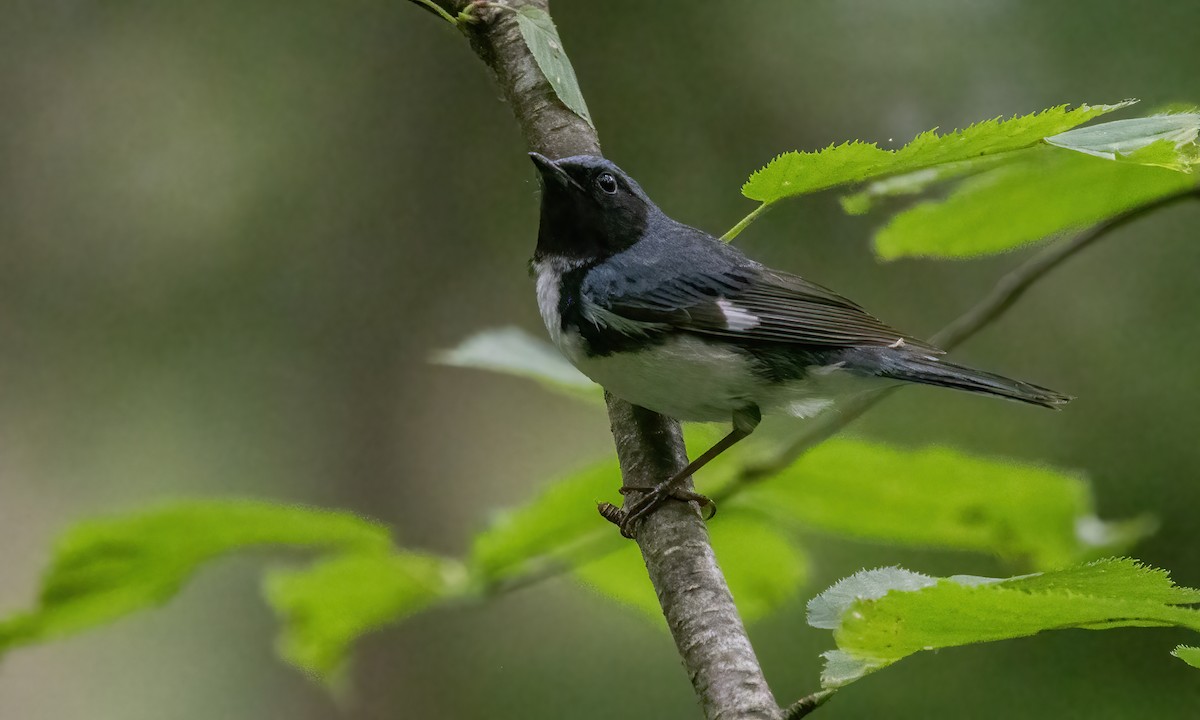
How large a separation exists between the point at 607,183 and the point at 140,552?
131 cm

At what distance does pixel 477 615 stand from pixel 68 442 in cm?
207

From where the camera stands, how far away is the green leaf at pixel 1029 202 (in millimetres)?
1622

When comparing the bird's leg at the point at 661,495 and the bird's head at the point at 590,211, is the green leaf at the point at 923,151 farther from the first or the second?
the bird's head at the point at 590,211

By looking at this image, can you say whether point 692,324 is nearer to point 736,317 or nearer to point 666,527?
point 736,317

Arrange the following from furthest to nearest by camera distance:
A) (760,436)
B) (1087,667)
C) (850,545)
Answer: (850,545)
(1087,667)
(760,436)

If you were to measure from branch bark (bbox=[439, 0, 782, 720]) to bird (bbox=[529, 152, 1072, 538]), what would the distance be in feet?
0.24

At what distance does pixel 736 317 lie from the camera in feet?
7.57

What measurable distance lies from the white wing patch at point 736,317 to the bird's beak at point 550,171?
41 cm

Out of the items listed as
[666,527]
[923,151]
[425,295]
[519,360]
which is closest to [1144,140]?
[923,151]

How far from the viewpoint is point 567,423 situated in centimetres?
445

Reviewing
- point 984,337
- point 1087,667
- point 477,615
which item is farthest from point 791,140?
point 1087,667

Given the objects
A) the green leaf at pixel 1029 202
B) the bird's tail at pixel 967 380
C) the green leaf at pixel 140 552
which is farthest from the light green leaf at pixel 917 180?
the green leaf at pixel 140 552

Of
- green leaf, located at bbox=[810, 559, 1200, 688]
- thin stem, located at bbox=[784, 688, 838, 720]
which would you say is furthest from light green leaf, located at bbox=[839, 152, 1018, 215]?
thin stem, located at bbox=[784, 688, 838, 720]

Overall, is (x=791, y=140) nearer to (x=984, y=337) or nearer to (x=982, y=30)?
(x=982, y=30)
